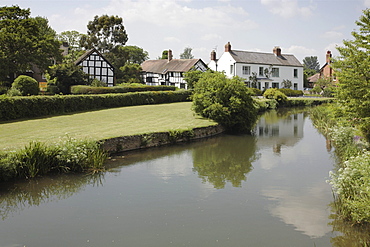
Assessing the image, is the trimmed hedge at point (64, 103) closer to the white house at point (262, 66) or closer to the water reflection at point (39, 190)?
the water reflection at point (39, 190)

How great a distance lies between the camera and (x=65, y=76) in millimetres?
34594

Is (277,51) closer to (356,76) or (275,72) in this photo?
(275,72)

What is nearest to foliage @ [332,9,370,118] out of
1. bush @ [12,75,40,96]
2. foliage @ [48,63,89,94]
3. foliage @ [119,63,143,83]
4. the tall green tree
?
the tall green tree

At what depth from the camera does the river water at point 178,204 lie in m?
8.09

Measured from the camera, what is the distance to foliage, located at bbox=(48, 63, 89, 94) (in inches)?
1359

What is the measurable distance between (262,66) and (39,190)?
5245cm

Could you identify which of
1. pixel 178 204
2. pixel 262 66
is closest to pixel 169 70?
pixel 262 66

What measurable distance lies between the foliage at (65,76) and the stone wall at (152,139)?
59.3 feet

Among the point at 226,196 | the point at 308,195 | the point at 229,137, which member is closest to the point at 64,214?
the point at 226,196

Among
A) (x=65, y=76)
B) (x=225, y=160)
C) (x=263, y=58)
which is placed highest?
(x=263, y=58)

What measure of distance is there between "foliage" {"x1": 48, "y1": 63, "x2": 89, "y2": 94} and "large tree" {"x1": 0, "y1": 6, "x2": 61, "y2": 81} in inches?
41.0

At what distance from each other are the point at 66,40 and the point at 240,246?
6749 centimetres

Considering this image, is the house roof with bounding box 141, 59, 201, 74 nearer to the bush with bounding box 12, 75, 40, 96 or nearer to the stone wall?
the bush with bounding box 12, 75, 40, 96

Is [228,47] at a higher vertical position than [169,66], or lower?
higher
